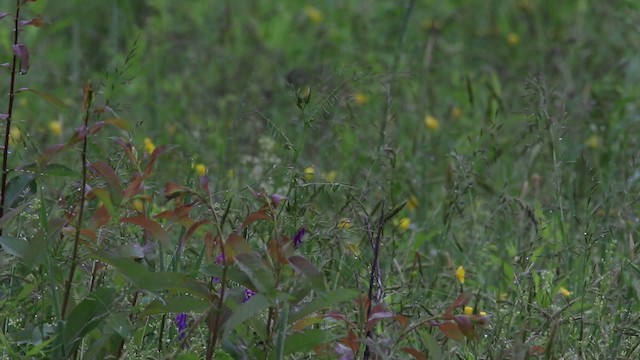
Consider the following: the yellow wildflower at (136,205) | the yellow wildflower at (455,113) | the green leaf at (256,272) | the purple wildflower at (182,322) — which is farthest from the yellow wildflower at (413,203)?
the green leaf at (256,272)

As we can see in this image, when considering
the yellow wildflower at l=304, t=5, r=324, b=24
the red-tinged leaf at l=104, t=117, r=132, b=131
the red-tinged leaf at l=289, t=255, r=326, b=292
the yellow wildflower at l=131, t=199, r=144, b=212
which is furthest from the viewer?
the yellow wildflower at l=304, t=5, r=324, b=24

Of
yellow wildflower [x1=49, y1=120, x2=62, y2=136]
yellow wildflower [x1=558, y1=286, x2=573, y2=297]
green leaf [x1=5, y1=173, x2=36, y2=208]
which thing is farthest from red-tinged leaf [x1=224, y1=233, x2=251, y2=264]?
yellow wildflower [x1=49, y1=120, x2=62, y2=136]

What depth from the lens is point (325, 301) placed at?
6.63 feet

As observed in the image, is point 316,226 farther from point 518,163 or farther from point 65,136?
point 65,136

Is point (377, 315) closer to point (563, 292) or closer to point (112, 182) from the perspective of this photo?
point (112, 182)

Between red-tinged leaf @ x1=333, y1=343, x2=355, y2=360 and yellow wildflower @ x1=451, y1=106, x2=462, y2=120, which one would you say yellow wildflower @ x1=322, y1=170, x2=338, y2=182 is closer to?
yellow wildflower @ x1=451, y1=106, x2=462, y2=120

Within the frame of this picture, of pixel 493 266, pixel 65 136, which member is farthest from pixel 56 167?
pixel 65 136

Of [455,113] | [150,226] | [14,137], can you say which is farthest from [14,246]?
[455,113]

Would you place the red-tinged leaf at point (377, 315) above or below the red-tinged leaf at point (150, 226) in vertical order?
below

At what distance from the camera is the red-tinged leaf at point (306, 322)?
213cm

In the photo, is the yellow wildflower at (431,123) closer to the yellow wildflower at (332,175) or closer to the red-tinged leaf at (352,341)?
the yellow wildflower at (332,175)

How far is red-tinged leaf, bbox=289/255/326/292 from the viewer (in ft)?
6.32

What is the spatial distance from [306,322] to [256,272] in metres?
0.23

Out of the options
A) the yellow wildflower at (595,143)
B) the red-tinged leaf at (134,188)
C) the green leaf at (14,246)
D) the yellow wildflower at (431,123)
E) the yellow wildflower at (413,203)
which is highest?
the red-tinged leaf at (134,188)
